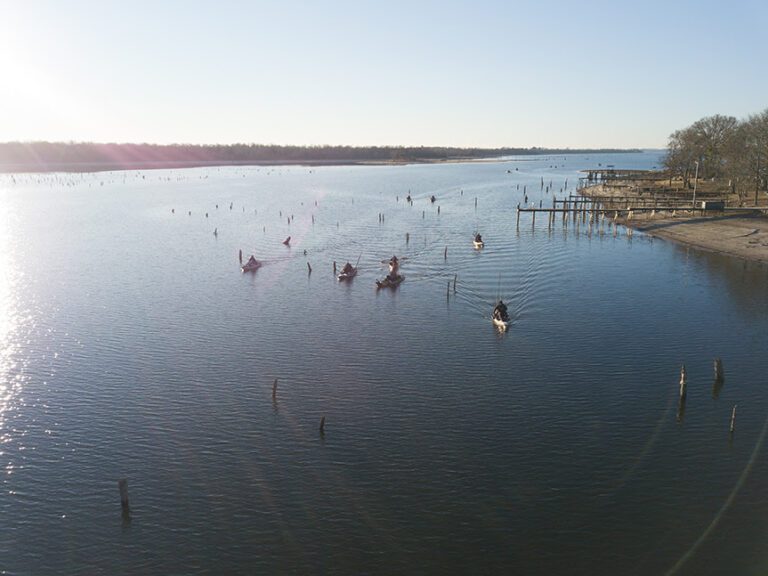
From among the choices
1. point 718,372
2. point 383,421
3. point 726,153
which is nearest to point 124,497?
point 383,421

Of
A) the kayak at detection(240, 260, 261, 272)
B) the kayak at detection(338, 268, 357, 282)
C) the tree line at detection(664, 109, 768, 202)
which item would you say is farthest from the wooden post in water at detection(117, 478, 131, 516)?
the tree line at detection(664, 109, 768, 202)

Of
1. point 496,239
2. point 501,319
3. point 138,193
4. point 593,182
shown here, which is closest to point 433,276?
point 501,319

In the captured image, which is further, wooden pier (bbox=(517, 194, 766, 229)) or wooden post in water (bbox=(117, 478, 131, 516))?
wooden pier (bbox=(517, 194, 766, 229))

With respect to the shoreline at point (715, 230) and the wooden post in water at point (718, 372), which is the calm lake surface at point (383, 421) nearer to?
the wooden post in water at point (718, 372)

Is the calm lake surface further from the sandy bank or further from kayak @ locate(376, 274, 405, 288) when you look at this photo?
the sandy bank

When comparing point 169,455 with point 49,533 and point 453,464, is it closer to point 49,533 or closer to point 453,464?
point 49,533

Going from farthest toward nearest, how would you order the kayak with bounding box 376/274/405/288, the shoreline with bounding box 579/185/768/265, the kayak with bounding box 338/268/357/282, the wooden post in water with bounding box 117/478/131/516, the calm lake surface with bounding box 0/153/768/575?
the shoreline with bounding box 579/185/768/265 < the kayak with bounding box 338/268/357/282 < the kayak with bounding box 376/274/405/288 < the wooden post in water with bounding box 117/478/131/516 < the calm lake surface with bounding box 0/153/768/575

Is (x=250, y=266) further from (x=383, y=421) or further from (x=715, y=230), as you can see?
(x=715, y=230)
